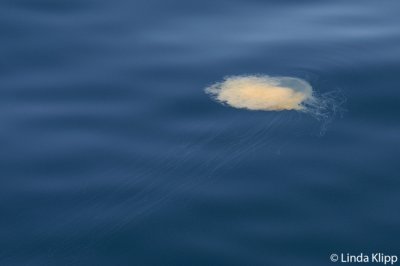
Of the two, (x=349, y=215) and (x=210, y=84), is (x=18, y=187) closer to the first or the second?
(x=210, y=84)

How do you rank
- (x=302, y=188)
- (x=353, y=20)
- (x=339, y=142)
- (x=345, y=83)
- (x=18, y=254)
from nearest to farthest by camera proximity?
(x=18, y=254) → (x=302, y=188) → (x=339, y=142) → (x=345, y=83) → (x=353, y=20)

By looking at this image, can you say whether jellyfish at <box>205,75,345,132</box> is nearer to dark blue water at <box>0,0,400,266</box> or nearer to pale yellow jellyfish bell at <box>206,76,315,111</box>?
pale yellow jellyfish bell at <box>206,76,315,111</box>

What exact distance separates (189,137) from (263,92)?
3464mm

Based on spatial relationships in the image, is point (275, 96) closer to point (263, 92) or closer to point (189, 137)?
point (263, 92)

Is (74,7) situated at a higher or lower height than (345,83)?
higher

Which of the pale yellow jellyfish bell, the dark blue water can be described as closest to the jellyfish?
the pale yellow jellyfish bell

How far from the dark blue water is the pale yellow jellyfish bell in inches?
14.7

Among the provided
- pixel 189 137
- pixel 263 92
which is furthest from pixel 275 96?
pixel 189 137

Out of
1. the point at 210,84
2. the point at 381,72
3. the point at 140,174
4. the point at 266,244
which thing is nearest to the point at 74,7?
the point at 210,84

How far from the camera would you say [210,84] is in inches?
853

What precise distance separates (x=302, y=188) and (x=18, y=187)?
24.7ft

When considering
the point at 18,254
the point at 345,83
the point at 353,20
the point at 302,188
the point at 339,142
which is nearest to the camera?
the point at 18,254

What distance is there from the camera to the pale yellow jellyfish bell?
20703 mm

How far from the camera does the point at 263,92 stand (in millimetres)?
21344
